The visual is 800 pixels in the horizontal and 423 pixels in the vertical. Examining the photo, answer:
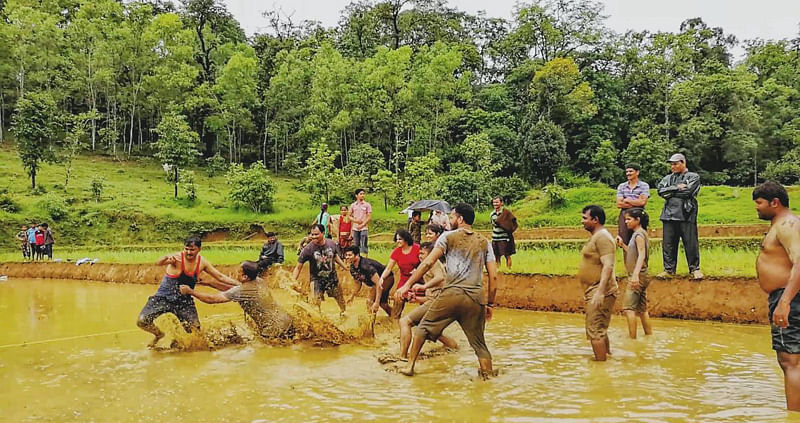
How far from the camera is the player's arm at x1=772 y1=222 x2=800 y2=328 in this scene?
4.73 metres

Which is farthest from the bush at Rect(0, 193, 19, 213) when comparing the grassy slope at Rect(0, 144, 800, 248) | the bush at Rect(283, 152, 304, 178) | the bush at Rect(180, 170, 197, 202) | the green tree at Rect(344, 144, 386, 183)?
the green tree at Rect(344, 144, 386, 183)

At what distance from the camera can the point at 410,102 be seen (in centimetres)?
4184

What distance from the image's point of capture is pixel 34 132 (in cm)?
3391

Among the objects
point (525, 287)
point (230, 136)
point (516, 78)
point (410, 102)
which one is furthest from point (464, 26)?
point (525, 287)

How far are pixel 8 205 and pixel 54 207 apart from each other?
2212mm

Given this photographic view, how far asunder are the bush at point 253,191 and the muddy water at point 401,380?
81.4 feet

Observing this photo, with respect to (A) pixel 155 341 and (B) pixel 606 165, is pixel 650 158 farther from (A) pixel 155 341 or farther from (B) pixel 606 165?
(A) pixel 155 341

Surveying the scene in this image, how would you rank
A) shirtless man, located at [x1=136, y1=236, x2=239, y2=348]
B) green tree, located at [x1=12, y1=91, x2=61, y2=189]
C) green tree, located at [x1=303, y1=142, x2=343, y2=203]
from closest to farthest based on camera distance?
shirtless man, located at [x1=136, y1=236, x2=239, y2=348]
green tree, located at [x1=12, y1=91, x2=61, y2=189]
green tree, located at [x1=303, y1=142, x2=343, y2=203]

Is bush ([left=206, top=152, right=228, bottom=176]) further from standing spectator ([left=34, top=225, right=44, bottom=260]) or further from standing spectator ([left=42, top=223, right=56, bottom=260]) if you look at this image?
standing spectator ([left=34, top=225, right=44, bottom=260])

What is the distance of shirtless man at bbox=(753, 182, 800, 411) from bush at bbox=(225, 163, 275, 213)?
3142 cm

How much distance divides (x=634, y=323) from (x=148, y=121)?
54.3 metres

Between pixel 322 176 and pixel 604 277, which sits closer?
pixel 604 277

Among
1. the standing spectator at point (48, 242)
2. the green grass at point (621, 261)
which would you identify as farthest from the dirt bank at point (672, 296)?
the standing spectator at point (48, 242)

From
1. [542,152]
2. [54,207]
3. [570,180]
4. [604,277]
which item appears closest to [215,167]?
[54,207]
